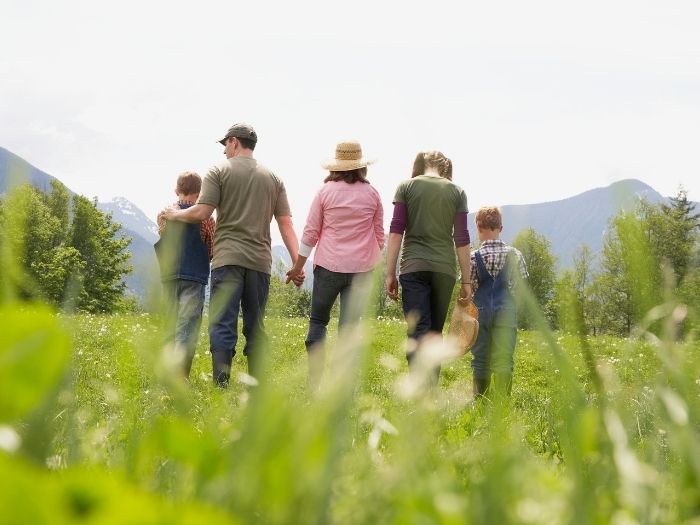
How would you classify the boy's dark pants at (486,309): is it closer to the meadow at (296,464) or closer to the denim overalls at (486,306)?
the denim overalls at (486,306)

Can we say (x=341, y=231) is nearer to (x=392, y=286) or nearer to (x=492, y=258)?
(x=392, y=286)

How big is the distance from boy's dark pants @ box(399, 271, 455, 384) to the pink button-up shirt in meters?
0.46

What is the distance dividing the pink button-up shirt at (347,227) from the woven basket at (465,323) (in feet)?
3.28

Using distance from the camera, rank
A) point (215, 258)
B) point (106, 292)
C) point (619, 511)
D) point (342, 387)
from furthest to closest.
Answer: point (106, 292)
point (215, 258)
point (619, 511)
point (342, 387)

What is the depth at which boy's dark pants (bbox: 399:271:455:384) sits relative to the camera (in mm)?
6859

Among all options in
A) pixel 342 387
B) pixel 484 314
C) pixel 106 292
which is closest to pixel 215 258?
pixel 484 314

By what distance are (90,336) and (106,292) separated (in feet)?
188

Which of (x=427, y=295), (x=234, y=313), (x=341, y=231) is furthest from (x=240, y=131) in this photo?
(x=427, y=295)

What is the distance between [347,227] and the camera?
702 centimetres

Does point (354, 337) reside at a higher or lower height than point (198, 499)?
higher

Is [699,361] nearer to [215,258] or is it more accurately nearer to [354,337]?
[354,337]

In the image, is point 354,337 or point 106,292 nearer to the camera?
point 354,337

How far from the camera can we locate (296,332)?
1546cm

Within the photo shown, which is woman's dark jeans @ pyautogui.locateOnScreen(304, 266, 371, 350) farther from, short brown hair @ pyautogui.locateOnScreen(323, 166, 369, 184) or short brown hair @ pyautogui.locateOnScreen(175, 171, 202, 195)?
short brown hair @ pyautogui.locateOnScreen(175, 171, 202, 195)
